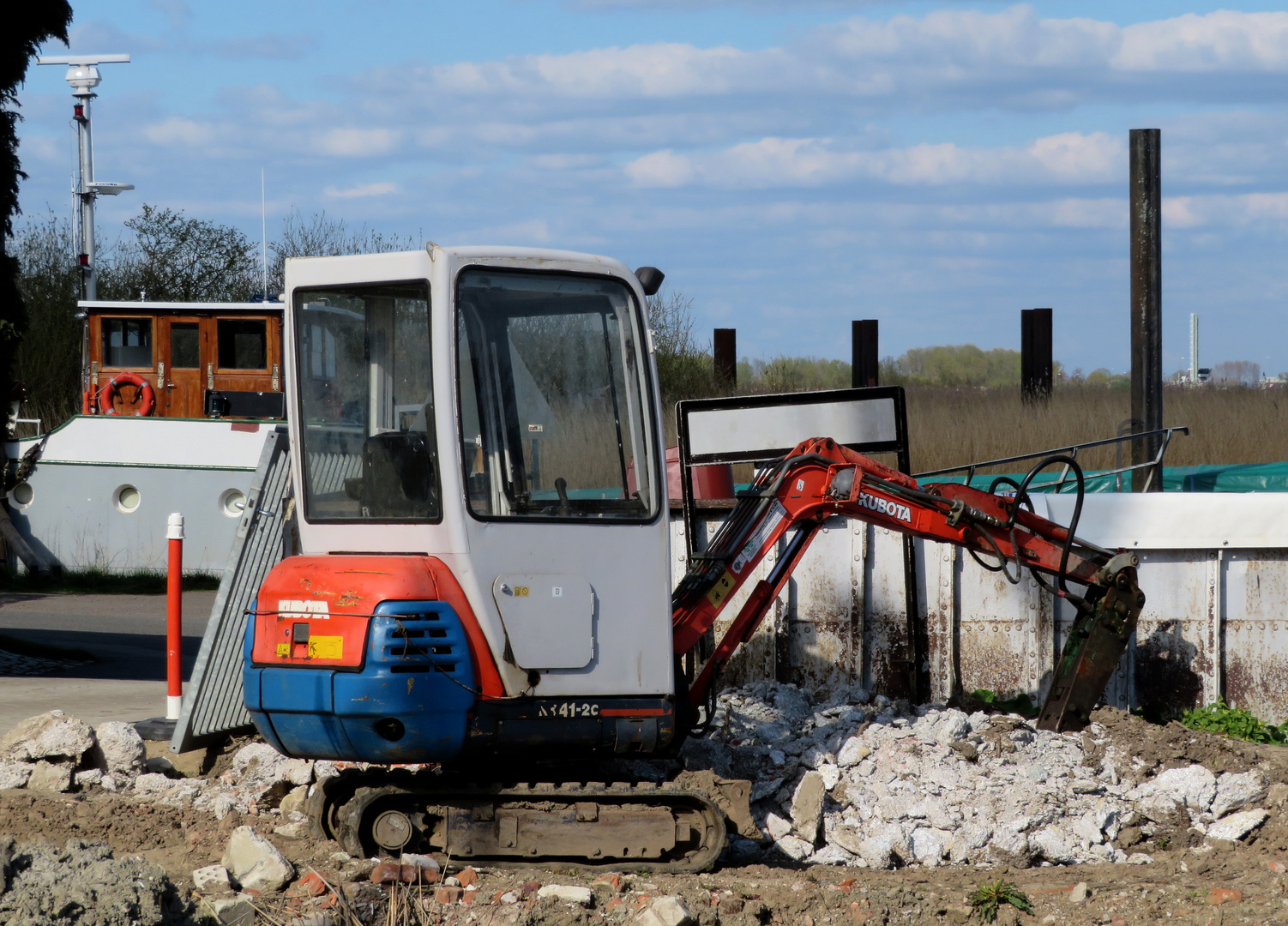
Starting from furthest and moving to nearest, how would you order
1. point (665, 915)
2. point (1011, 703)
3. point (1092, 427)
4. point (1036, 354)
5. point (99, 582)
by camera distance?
point (1036, 354) < point (1092, 427) < point (99, 582) < point (1011, 703) < point (665, 915)

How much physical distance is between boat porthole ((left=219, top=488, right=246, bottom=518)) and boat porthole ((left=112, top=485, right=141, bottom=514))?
4.06 feet

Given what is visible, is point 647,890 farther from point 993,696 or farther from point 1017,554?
point 993,696

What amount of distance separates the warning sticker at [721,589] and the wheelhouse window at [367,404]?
5.25ft

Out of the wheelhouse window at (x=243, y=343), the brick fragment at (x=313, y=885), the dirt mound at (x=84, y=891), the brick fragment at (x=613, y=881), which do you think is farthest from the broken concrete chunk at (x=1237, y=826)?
the wheelhouse window at (x=243, y=343)

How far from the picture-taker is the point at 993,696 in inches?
316

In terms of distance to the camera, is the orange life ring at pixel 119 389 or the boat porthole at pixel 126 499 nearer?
the boat porthole at pixel 126 499

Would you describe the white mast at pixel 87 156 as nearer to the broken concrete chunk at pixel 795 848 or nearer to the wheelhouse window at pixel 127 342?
the wheelhouse window at pixel 127 342

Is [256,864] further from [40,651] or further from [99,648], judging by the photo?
[99,648]

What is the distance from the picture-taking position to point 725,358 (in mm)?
23844

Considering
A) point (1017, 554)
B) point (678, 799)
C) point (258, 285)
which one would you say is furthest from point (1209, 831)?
point (258, 285)

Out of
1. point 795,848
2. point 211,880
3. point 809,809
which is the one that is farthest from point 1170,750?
point 211,880

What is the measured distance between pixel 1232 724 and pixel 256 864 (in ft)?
18.8

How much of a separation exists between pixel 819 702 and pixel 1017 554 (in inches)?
70.0

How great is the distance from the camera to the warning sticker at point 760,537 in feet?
21.0
